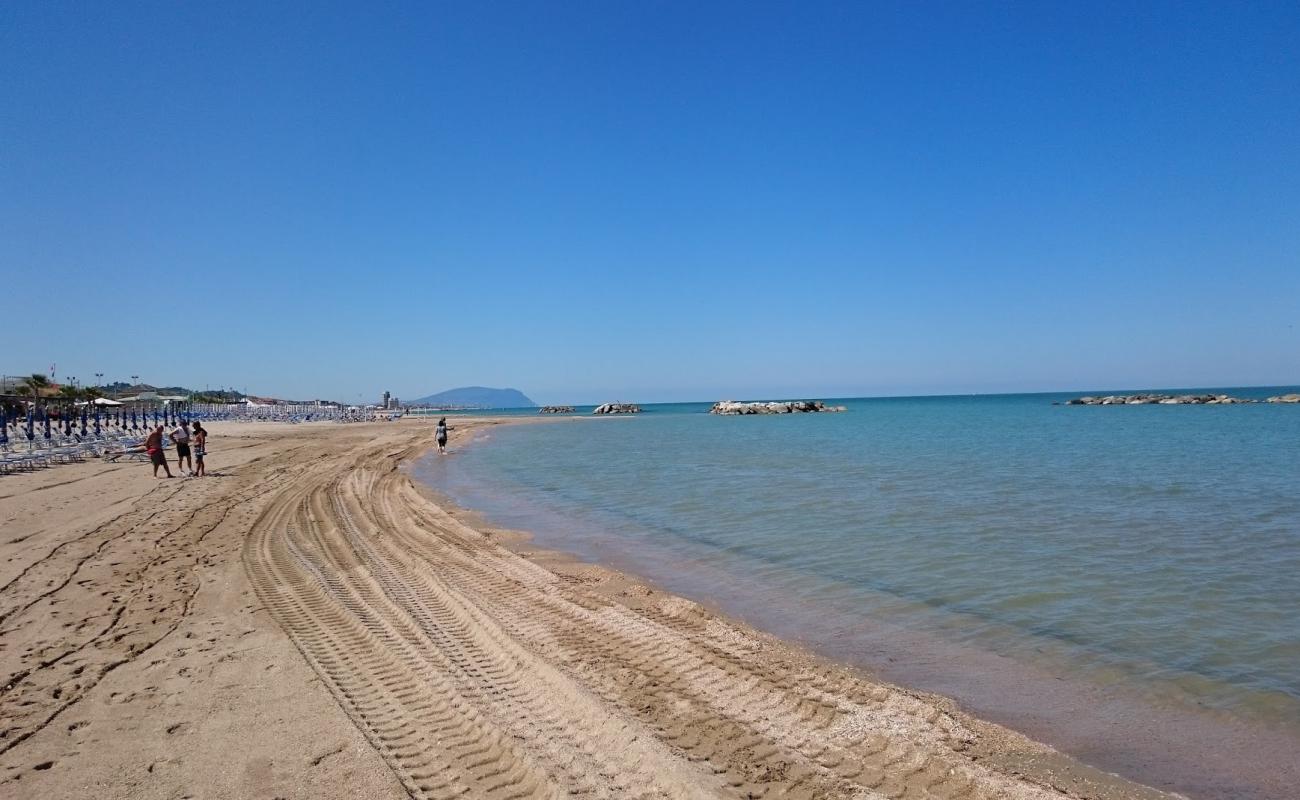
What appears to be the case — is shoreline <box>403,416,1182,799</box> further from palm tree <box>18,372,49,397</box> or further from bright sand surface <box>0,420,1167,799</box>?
palm tree <box>18,372,49,397</box>

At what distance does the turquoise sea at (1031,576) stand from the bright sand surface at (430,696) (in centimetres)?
74

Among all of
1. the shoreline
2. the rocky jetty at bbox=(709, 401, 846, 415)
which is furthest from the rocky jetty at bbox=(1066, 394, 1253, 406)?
the shoreline

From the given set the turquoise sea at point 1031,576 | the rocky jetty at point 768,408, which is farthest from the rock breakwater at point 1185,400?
the turquoise sea at point 1031,576

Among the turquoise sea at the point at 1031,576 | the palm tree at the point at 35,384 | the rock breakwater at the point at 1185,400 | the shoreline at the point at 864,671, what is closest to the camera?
the shoreline at the point at 864,671

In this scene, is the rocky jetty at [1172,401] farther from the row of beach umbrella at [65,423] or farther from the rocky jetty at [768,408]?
the row of beach umbrella at [65,423]

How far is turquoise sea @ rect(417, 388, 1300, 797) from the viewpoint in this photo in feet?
15.6

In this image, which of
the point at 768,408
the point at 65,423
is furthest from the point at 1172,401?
the point at 65,423

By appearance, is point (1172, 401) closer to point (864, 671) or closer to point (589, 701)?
point (864, 671)

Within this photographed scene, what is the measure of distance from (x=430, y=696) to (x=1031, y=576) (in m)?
7.21

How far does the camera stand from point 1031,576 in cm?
830

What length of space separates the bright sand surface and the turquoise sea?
0.74 meters

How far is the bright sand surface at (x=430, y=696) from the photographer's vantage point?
3.68 metres

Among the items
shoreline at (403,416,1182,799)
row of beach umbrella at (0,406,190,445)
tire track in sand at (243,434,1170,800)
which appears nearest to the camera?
tire track in sand at (243,434,1170,800)

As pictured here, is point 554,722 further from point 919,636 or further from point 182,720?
point 919,636
